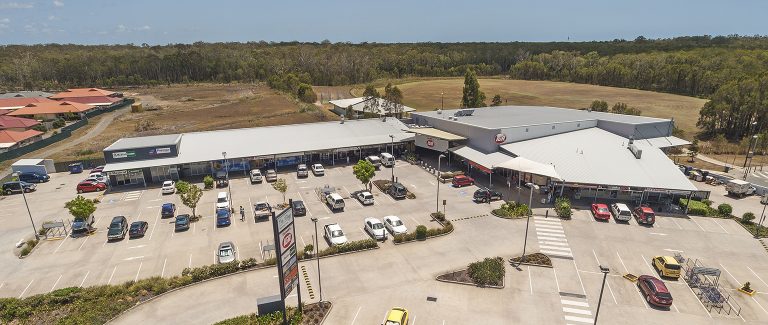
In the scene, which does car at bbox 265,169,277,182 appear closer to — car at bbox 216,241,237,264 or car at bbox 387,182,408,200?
car at bbox 387,182,408,200

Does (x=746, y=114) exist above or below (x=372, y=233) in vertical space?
above

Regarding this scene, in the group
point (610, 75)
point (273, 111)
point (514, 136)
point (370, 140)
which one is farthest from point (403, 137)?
point (610, 75)

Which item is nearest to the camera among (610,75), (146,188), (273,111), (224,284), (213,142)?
(224,284)

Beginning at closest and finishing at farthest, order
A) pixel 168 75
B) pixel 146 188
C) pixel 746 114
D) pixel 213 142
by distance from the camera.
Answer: pixel 146 188 → pixel 213 142 → pixel 746 114 → pixel 168 75

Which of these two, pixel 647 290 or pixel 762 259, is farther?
pixel 762 259

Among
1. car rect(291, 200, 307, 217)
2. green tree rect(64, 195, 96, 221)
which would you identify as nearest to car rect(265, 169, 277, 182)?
car rect(291, 200, 307, 217)

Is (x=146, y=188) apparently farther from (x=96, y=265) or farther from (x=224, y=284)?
(x=224, y=284)

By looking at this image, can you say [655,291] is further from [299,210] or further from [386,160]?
[386,160]
